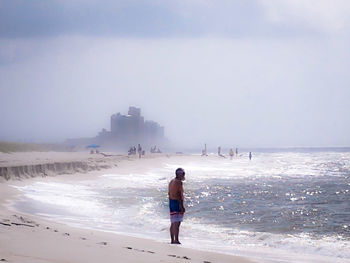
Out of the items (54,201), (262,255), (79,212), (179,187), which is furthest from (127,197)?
(262,255)

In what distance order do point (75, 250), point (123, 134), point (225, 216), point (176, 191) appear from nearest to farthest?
Result: 1. point (75, 250)
2. point (176, 191)
3. point (225, 216)
4. point (123, 134)

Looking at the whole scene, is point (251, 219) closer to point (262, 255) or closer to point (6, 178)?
point (262, 255)

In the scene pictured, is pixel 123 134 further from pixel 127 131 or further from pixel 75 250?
pixel 75 250

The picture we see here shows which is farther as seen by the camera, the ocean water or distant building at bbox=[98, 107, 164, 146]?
distant building at bbox=[98, 107, 164, 146]

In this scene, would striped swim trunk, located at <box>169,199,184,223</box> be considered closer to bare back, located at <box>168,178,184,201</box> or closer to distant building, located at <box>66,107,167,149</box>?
bare back, located at <box>168,178,184,201</box>

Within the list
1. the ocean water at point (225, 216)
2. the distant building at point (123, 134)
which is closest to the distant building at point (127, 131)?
the distant building at point (123, 134)

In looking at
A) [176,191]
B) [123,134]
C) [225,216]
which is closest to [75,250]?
[176,191]

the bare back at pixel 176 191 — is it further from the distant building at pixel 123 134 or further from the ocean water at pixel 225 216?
the distant building at pixel 123 134

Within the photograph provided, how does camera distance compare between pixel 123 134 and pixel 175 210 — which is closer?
pixel 175 210

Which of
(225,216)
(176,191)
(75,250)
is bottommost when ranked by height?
Result: (225,216)

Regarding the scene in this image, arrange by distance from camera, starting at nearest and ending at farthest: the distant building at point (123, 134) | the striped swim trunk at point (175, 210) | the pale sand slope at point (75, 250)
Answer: the pale sand slope at point (75, 250), the striped swim trunk at point (175, 210), the distant building at point (123, 134)

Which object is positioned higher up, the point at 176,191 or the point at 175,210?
the point at 176,191

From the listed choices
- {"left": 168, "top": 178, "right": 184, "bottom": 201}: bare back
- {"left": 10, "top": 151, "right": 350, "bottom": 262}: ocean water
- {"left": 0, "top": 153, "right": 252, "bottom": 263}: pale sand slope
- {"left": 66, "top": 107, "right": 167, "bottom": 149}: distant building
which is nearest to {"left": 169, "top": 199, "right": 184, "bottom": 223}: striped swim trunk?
{"left": 168, "top": 178, "right": 184, "bottom": 201}: bare back

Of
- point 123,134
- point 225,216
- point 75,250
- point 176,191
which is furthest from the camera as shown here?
point 123,134
